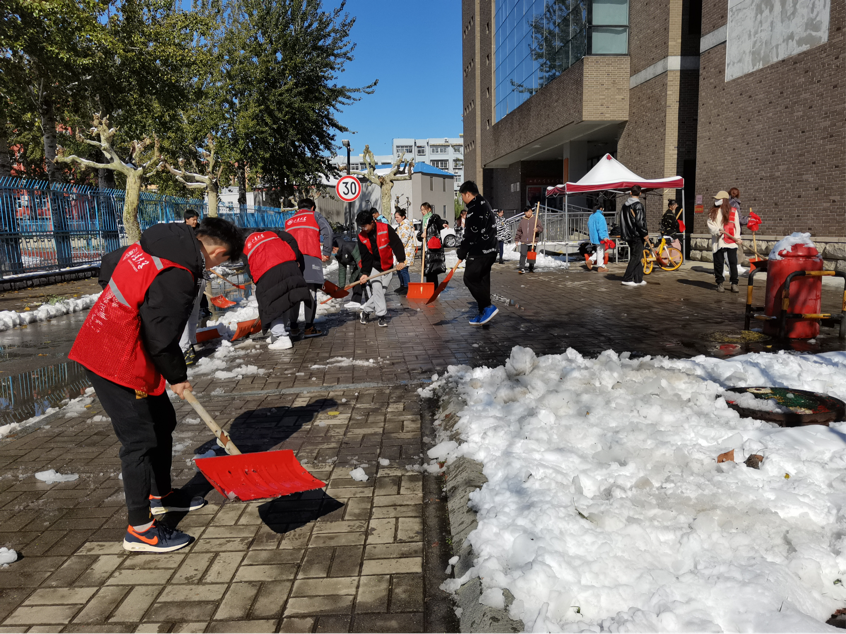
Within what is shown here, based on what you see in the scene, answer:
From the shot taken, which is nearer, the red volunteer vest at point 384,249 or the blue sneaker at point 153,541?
the blue sneaker at point 153,541

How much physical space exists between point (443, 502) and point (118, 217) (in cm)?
1977

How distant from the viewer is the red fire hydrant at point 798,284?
736 centimetres

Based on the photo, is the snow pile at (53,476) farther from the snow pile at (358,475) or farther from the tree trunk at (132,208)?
the tree trunk at (132,208)

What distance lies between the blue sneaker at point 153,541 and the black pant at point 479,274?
607cm

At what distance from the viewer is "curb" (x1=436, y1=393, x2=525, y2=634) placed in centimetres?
236

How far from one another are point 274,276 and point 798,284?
6.40 meters

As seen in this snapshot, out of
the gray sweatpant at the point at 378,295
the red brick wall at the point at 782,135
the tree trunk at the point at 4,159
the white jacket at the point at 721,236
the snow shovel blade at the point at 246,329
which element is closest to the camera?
the snow shovel blade at the point at 246,329

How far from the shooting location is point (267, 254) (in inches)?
298

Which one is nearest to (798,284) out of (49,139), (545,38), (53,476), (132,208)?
(53,476)

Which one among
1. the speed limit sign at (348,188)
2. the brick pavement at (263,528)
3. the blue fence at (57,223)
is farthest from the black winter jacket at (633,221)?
the blue fence at (57,223)

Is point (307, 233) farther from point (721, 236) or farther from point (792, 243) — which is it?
point (721, 236)

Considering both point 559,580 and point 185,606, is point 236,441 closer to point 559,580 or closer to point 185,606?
point 185,606

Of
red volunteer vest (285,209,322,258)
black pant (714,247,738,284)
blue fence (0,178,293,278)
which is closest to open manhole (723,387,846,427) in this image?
red volunteer vest (285,209,322,258)

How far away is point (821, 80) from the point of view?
47.1 feet
